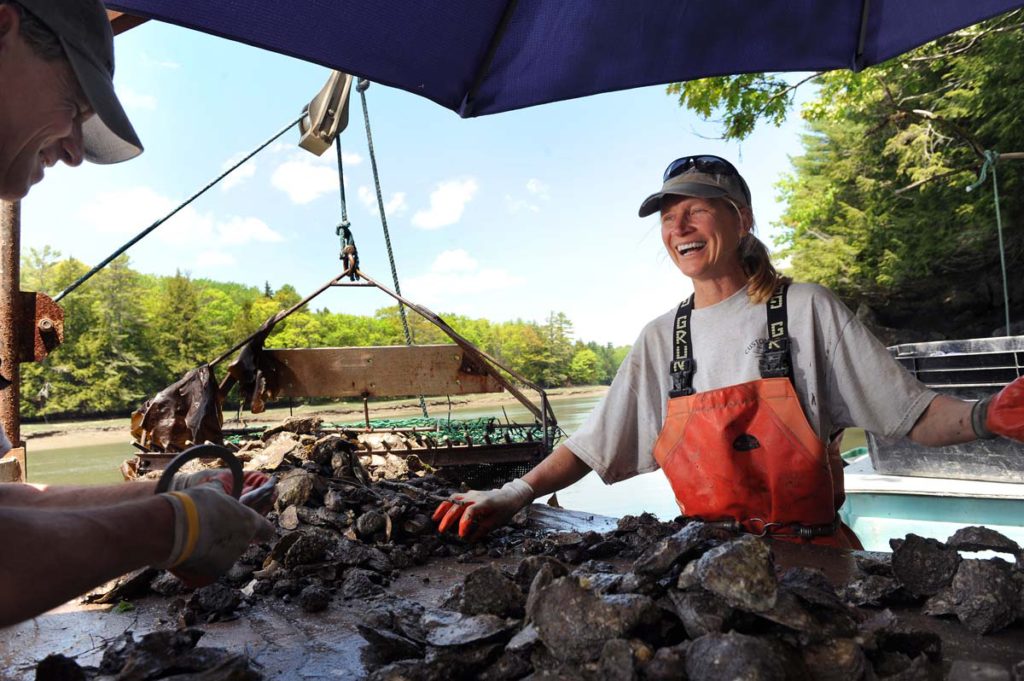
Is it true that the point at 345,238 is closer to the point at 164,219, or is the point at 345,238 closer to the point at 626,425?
the point at 164,219

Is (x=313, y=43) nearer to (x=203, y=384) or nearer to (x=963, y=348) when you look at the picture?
(x=203, y=384)

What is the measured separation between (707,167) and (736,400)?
1102 mm

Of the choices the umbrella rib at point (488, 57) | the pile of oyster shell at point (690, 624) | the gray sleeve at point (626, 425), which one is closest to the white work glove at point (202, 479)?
the pile of oyster shell at point (690, 624)

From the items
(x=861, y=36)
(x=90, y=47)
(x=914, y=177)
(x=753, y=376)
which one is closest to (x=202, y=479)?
(x=90, y=47)

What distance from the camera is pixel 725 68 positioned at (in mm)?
3203

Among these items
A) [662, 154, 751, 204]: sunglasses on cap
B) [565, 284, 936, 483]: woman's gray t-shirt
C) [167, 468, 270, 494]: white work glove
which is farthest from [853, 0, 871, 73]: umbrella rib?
[167, 468, 270, 494]: white work glove

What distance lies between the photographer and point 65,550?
1.11m

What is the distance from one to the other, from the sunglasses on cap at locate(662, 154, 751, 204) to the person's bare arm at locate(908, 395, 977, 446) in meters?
1.20

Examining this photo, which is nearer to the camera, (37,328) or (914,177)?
(37,328)

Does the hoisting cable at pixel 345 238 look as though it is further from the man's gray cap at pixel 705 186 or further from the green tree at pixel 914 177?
the green tree at pixel 914 177

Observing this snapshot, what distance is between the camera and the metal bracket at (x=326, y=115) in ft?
14.3

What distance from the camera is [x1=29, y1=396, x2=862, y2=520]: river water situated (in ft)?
43.4

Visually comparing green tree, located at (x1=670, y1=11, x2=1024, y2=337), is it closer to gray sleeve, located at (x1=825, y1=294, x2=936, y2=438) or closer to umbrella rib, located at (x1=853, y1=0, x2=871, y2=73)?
umbrella rib, located at (x1=853, y1=0, x2=871, y2=73)

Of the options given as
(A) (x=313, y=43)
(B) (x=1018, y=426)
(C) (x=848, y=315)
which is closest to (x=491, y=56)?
(A) (x=313, y=43)
